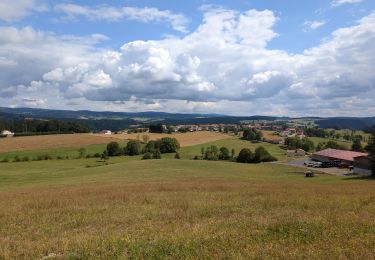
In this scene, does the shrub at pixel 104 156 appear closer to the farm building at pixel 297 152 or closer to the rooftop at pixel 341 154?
the rooftop at pixel 341 154

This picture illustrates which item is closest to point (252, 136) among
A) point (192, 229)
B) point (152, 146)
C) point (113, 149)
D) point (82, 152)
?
point (152, 146)

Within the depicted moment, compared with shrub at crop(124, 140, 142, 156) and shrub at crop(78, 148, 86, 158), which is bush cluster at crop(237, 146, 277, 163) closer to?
shrub at crop(124, 140, 142, 156)

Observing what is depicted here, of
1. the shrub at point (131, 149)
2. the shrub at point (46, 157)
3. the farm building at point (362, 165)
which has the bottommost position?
the shrub at point (46, 157)

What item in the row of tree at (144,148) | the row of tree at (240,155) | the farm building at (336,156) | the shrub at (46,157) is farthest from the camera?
the row of tree at (240,155)

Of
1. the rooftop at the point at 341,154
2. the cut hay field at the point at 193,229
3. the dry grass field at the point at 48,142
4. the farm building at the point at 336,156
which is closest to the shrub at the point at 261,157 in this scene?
the farm building at the point at 336,156

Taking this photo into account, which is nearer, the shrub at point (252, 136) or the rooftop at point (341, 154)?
the rooftop at point (341, 154)

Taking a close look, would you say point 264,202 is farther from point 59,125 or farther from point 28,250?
point 59,125

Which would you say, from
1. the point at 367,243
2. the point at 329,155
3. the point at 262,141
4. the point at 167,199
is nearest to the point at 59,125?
the point at 262,141

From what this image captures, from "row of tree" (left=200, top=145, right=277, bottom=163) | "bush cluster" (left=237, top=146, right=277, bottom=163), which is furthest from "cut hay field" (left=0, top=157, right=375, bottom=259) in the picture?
"row of tree" (left=200, top=145, right=277, bottom=163)

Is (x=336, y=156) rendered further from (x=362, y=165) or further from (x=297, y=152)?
(x=362, y=165)

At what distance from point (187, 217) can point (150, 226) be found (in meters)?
2.03

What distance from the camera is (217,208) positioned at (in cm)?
1702

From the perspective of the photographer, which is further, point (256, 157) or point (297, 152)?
point (297, 152)

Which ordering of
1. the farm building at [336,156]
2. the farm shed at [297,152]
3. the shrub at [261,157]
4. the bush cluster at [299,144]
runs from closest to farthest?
1. the farm building at [336,156]
2. the shrub at [261,157]
3. the farm shed at [297,152]
4. the bush cluster at [299,144]
